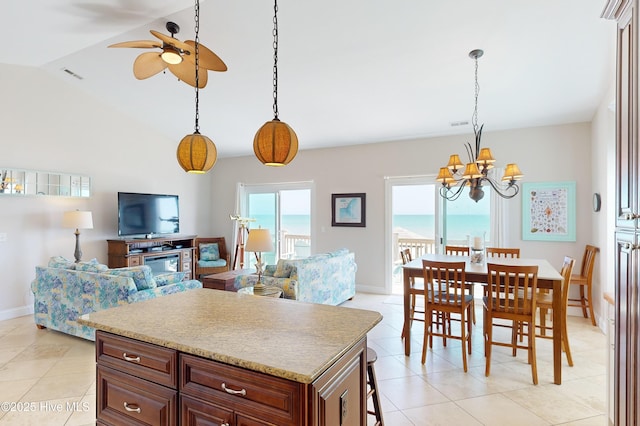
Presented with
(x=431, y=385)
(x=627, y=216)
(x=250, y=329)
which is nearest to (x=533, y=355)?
(x=431, y=385)

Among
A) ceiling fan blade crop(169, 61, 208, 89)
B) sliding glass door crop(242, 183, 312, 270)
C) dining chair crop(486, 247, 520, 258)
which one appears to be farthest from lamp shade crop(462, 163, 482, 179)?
sliding glass door crop(242, 183, 312, 270)

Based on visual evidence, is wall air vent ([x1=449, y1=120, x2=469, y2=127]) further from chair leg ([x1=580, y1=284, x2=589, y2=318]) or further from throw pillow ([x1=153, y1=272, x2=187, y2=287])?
throw pillow ([x1=153, y1=272, x2=187, y2=287])

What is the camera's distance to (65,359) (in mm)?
3316

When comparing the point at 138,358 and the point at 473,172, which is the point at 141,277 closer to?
the point at 138,358

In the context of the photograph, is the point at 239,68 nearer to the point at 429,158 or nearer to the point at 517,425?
the point at 429,158

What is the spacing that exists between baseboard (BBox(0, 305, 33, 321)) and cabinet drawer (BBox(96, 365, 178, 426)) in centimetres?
440

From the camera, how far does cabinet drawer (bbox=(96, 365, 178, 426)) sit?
1.45 meters

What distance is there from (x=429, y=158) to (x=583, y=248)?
259 cm

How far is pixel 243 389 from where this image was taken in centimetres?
126

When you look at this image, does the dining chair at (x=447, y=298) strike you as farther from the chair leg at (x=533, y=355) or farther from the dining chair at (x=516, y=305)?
the chair leg at (x=533, y=355)

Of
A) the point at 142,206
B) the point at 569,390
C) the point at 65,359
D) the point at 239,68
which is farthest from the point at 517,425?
the point at 142,206

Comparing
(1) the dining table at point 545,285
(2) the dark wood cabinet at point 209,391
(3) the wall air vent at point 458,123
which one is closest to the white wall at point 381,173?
(3) the wall air vent at point 458,123

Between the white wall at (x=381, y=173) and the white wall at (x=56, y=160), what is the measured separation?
204cm

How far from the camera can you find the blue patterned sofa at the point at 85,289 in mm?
3387
